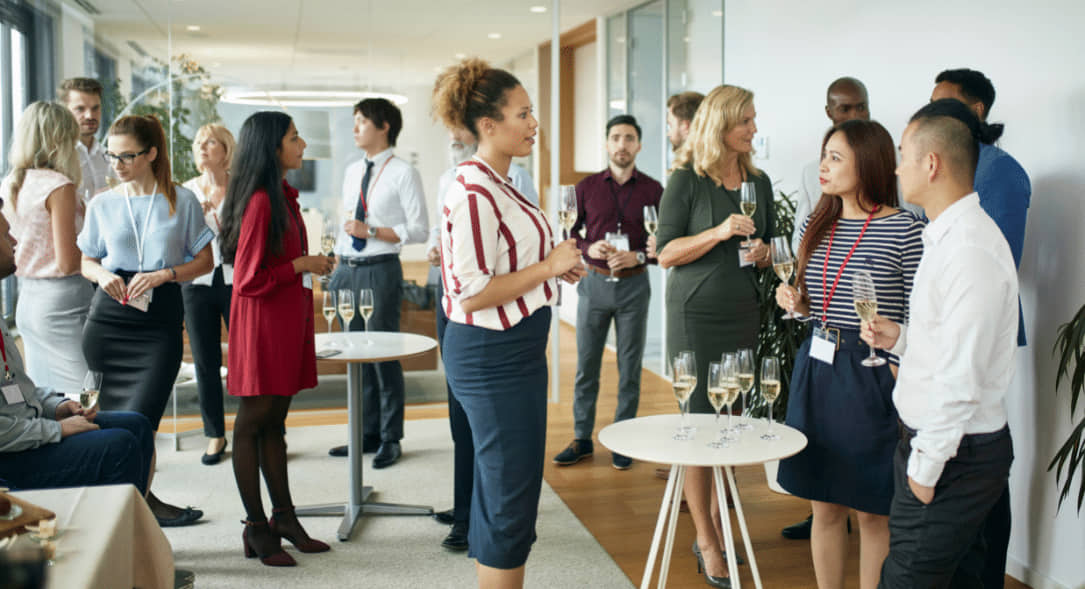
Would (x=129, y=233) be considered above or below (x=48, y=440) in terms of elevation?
above

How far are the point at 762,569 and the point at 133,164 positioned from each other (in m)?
3.04

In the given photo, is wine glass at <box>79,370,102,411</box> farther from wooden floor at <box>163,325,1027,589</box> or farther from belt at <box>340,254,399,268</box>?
belt at <box>340,254,399,268</box>

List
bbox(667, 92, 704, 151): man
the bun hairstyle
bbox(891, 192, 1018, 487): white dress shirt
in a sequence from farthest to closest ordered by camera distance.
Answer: bbox(667, 92, 704, 151): man, the bun hairstyle, bbox(891, 192, 1018, 487): white dress shirt

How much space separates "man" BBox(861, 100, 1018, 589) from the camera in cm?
190

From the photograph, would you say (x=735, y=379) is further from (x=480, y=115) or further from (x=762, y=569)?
(x=762, y=569)

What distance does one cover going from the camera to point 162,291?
12.5 ft

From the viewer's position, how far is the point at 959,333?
74.5 inches

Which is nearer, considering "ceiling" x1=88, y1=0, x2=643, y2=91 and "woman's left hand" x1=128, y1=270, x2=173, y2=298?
"woman's left hand" x1=128, y1=270, x2=173, y2=298

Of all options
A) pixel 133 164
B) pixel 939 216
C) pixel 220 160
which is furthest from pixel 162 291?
pixel 939 216

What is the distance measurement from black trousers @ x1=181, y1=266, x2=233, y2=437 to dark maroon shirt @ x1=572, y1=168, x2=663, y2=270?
1985 millimetres

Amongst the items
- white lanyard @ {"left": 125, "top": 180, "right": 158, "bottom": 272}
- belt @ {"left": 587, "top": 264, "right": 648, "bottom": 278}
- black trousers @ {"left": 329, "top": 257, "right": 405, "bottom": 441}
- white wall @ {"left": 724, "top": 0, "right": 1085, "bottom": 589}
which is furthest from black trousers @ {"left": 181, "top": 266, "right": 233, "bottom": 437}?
white wall @ {"left": 724, "top": 0, "right": 1085, "bottom": 589}

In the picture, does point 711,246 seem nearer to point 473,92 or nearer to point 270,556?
point 473,92

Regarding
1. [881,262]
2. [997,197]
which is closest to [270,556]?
[881,262]

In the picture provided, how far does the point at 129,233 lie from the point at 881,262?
2988 millimetres
